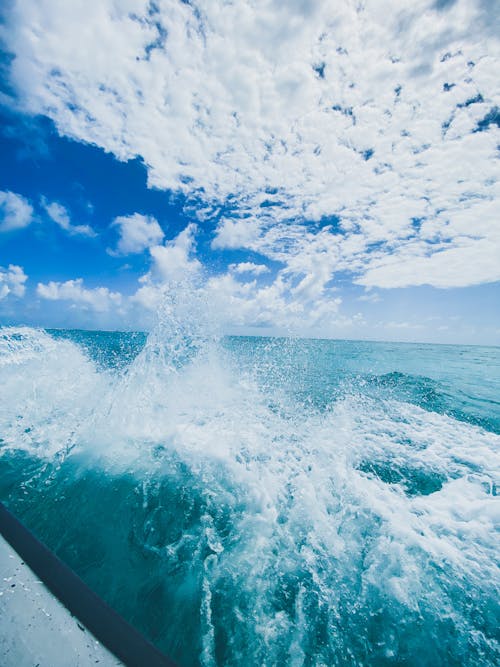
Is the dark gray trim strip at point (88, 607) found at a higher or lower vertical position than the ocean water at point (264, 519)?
higher

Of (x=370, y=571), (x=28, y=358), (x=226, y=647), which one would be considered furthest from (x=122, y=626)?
(x=28, y=358)

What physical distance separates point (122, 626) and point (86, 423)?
7.05 m

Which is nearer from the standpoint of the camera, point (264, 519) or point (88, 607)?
point (88, 607)

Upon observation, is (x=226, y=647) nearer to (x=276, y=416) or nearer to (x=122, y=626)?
(x=122, y=626)

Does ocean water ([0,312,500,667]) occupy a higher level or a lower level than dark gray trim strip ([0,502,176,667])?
lower

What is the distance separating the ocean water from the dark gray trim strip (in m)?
1.83

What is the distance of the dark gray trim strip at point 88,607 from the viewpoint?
5.30 ft

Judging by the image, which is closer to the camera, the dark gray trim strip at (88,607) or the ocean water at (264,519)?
the dark gray trim strip at (88,607)

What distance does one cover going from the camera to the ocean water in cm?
298

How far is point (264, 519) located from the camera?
180 inches

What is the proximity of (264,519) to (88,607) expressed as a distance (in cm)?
342

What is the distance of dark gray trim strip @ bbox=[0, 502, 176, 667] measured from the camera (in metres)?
1.62

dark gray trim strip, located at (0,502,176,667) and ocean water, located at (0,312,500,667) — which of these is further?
ocean water, located at (0,312,500,667)

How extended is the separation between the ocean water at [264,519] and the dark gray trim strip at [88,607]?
1.83 metres
